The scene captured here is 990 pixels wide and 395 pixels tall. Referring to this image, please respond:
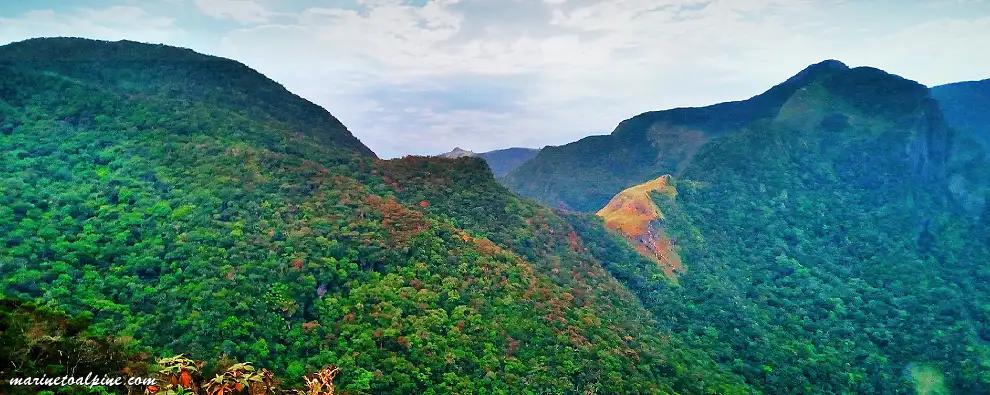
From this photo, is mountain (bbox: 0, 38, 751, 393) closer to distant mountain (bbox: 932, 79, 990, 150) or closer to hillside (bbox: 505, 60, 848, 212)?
hillside (bbox: 505, 60, 848, 212)

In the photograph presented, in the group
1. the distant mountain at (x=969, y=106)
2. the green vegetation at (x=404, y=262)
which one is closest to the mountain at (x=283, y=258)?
the green vegetation at (x=404, y=262)

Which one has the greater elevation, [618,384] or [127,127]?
[127,127]

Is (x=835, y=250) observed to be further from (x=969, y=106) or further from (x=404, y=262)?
(x=969, y=106)

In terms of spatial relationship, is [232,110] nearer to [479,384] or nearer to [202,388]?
[479,384]

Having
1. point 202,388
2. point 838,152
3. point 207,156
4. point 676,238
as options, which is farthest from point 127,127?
point 838,152

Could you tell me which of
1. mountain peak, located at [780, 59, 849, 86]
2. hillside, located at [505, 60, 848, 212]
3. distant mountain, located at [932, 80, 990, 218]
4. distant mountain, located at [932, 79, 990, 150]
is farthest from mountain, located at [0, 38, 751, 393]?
distant mountain, located at [932, 79, 990, 150]

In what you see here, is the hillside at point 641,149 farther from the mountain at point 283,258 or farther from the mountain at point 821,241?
the mountain at point 283,258
